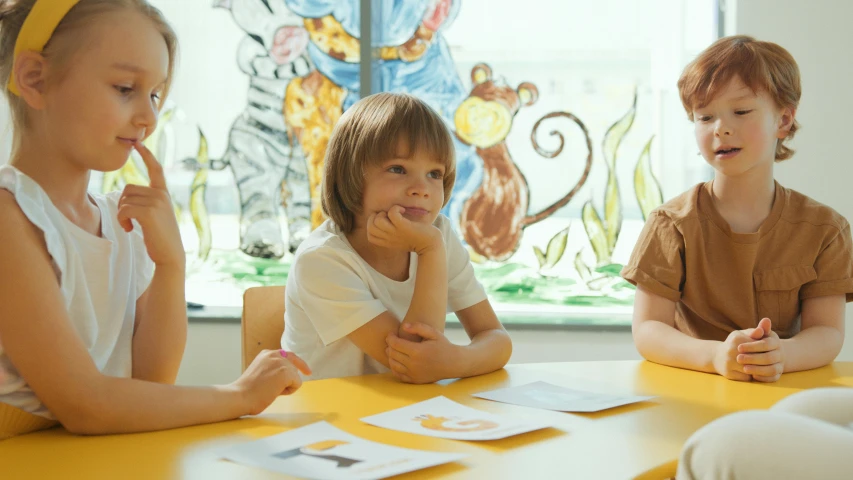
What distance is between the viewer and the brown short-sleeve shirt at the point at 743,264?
1655mm

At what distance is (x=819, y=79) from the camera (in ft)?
10.1

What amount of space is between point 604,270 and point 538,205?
39cm

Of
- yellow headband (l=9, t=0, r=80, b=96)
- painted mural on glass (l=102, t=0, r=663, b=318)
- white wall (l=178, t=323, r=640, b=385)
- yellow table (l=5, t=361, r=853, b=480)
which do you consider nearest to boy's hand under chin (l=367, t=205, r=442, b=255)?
yellow table (l=5, t=361, r=853, b=480)

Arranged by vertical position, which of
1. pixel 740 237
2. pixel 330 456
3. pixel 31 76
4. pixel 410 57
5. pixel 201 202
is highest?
pixel 410 57

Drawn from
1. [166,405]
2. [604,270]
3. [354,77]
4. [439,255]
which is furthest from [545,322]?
[166,405]

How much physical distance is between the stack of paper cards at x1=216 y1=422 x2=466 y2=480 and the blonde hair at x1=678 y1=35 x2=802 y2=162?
3.71ft

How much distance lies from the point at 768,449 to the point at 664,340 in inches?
41.2

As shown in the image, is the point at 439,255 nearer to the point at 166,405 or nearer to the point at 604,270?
the point at 166,405

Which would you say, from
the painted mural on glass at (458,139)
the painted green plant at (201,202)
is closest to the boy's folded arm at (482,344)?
the painted mural on glass at (458,139)

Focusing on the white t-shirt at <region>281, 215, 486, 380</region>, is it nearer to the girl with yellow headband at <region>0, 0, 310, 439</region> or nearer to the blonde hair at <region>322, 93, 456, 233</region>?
→ the blonde hair at <region>322, 93, 456, 233</region>

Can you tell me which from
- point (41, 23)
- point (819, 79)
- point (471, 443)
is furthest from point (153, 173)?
point (819, 79)

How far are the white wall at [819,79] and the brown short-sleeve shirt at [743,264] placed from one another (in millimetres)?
1536

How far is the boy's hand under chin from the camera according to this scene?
5.00ft

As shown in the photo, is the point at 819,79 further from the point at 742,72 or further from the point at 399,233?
the point at 399,233
